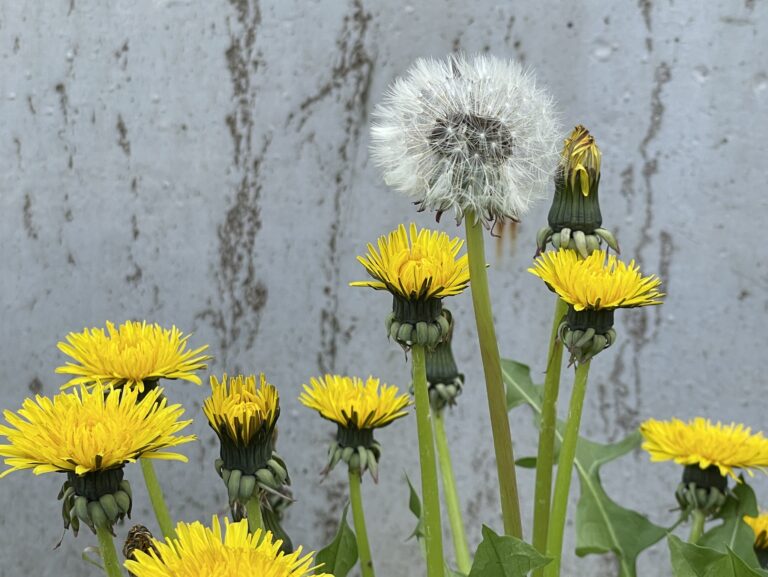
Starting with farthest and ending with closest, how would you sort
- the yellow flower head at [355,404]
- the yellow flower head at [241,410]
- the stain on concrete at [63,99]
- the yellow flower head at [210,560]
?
1. the stain on concrete at [63,99]
2. the yellow flower head at [355,404]
3. the yellow flower head at [241,410]
4. the yellow flower head at [210,560]

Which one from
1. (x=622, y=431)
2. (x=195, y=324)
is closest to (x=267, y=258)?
(x=195, y=324)

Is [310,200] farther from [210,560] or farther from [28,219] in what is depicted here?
[210,560]

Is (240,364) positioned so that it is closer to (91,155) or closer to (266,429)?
(91,155)

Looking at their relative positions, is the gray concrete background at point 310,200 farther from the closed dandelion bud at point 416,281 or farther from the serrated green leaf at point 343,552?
the closed dandelion bud at point 416,281

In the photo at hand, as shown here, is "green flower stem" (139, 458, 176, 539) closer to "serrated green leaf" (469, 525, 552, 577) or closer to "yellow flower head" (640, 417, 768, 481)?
"serrated green leaf" (469, 525, 552, 577)

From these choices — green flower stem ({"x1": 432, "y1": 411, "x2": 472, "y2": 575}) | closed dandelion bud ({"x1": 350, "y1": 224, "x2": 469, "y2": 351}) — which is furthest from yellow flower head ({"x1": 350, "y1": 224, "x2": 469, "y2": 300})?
green flower stem ({"x1": 432, "y1": 411, "x2": 472, "y2": 575})

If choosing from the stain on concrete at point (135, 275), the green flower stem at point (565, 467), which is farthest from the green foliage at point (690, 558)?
the stain on concrete at point (135, 275)
